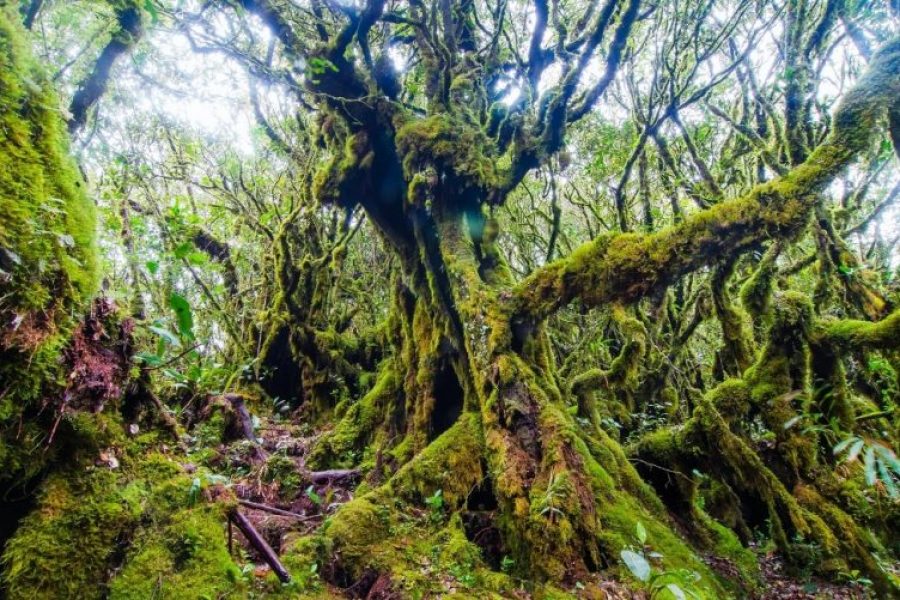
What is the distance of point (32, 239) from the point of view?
7.95 ft

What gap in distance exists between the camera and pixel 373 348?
12.7 metres

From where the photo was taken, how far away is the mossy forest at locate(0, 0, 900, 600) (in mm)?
2568

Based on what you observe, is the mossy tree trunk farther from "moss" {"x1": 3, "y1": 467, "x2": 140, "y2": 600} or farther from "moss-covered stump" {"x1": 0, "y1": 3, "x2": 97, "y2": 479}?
"moss-covered stump" {"x1": 0, "y1": 3, "x2": 97, "y2": 479}

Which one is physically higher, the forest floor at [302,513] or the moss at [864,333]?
the moss at [864,333]

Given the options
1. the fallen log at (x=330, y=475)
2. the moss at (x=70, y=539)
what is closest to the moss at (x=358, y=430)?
the fallen log at (x=330, y=475)

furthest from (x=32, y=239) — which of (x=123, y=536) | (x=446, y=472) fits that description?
(x=446, y=472)

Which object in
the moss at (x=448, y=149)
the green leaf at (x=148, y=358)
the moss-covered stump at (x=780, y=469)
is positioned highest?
the moss at (x=448, y=149)

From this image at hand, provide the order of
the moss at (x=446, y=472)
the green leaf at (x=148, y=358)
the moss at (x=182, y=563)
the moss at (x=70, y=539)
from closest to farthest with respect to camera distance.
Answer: the moss at (x=70, y=539)
the moss at (x=182, y=563)
the green leaf at (x=148, y=358)
the moss at (x=446, y=472)

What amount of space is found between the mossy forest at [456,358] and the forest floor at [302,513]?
57 millimetres

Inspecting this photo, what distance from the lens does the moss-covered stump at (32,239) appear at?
2.22m

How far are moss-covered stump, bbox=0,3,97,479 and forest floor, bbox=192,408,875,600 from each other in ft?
4.05

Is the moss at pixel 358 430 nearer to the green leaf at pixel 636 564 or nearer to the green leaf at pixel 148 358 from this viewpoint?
the green leaf at pixel 148 358

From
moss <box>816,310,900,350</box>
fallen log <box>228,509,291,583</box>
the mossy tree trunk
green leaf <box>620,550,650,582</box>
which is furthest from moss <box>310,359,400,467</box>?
moss <box>816,310,900,350</box>

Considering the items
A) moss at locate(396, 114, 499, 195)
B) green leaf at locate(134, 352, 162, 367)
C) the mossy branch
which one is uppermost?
moss at locate(396, 114, 499, 195)
